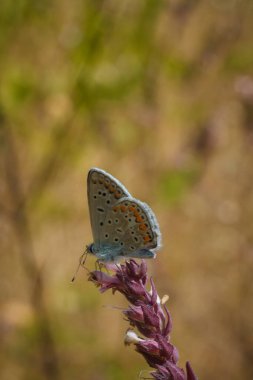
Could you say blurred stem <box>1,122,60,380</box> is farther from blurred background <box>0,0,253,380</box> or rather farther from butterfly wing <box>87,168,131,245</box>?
butterfly wing <box>87,168,131,245</box>

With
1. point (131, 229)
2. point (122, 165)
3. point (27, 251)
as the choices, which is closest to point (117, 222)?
point (131, 229)

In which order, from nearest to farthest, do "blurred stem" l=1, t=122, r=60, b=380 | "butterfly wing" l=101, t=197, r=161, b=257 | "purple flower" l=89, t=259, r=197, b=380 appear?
"purple flower" l=89, t=259, r=197, b=380 < "butterfly wing" l=101, t=197, r=161, b=257 < "blurred stem" l=1, t=122, r=60, b=380

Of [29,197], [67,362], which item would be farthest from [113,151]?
[67,362]

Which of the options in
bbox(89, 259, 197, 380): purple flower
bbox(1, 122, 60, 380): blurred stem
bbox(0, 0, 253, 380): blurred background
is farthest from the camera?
bbox(1, 122, 60, 380): blurred stem

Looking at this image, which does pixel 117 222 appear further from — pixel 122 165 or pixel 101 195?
pixel 122 165

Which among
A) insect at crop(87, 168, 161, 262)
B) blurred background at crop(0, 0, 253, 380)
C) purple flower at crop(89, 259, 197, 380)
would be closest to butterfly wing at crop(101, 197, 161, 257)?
insect at crop(87, 168, 161, 262)
